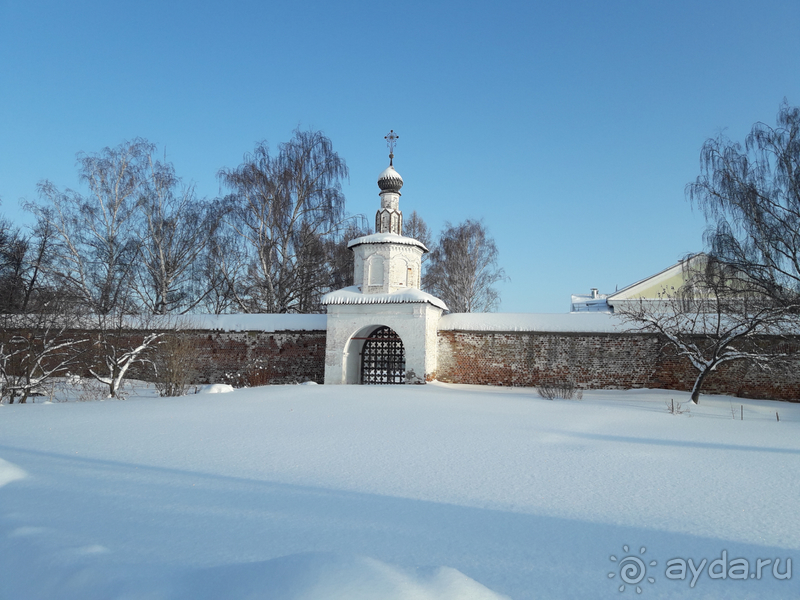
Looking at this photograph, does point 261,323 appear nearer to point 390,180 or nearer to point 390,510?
point 390,180

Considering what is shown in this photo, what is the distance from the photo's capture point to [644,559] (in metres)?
3.10

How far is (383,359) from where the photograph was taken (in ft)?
55.0

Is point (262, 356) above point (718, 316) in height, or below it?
below

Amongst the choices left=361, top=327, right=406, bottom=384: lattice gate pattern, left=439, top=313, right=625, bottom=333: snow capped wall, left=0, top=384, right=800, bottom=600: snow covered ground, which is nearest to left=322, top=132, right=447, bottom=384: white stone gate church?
left=361, top=327, right=406, bottom=384: lattice gate pattern

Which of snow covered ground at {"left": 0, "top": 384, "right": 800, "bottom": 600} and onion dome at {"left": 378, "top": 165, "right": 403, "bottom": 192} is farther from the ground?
onion dome at {"left": 378, "top": 165, "right": 403, "bottom": 192}

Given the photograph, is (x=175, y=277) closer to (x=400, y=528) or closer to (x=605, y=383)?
(x=605, y=383)

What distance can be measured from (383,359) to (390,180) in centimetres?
577

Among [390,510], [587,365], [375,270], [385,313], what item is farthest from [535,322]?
[390,510]

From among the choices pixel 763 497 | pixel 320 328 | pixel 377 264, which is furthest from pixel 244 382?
pixel 763 497

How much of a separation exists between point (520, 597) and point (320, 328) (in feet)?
46.8

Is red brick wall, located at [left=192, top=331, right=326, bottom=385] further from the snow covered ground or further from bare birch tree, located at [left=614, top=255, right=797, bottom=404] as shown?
bare birch tree, located at [left=614, top=255, right=797, bottom=404]

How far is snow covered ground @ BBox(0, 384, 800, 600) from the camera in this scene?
2830 millimetres

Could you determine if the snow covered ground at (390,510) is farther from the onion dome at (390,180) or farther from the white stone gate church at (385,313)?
the onion dome at (390,180)

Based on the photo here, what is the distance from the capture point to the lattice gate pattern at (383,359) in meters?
16.5
